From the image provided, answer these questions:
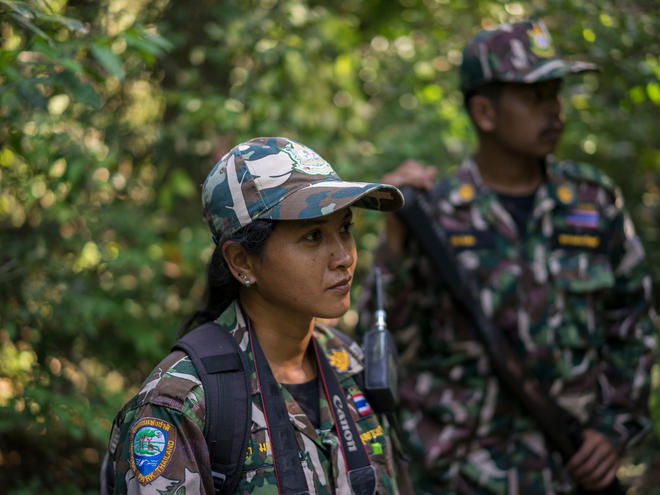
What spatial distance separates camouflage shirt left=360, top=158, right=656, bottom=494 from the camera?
295cm

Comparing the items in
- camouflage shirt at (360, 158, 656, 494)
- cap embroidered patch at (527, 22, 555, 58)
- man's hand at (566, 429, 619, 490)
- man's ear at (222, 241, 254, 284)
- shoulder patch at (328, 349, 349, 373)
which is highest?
cap embroidered patch at (527, 22, 555, 58)

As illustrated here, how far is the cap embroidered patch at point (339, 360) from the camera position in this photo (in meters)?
2.14

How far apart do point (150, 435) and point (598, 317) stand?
217 cm

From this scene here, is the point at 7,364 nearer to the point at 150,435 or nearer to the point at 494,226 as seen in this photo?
the point at 150,435

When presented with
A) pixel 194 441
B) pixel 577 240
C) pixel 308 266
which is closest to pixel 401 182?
pixel 577 240

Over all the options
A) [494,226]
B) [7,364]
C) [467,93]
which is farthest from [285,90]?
[7,364]

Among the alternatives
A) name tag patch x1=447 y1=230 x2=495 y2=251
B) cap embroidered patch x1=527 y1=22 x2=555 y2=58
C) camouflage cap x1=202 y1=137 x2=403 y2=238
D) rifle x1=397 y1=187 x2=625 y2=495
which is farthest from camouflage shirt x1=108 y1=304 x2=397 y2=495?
cap embroidered patch x1=527 y1=22 x2=555 y2=58

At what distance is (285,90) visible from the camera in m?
4.30

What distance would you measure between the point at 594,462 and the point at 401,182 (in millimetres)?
1411

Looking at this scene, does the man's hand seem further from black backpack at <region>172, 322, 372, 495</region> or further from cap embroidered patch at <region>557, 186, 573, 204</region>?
black backpack at <region>172, 322, 372, 495</region>

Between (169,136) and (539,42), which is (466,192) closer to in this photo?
(539,42)

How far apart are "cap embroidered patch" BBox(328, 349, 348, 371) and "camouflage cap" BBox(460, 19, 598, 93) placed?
59.3 inches

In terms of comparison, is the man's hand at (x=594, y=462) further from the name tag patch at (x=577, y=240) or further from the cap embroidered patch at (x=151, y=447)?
the cap embroidered patch at (x=151, y=447)

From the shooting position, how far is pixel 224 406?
174cm
